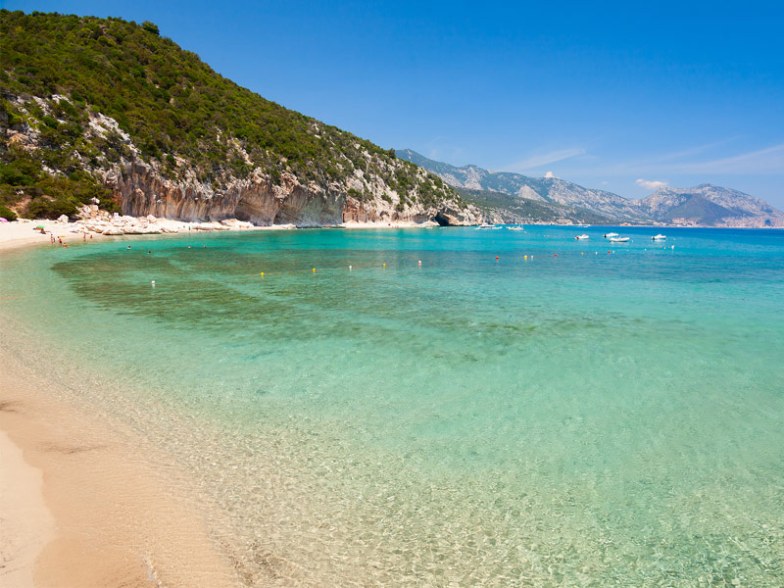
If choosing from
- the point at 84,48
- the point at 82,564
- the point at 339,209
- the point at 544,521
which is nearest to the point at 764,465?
the point at 544,521

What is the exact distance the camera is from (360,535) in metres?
4.67

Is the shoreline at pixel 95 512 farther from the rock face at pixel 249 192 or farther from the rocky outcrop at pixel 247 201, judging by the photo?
the rocky outcrop at pixel 247 201

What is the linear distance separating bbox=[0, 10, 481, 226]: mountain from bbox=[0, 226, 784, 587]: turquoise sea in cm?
4310

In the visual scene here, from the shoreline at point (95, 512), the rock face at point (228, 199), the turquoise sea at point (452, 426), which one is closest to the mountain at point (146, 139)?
the rock face at point (228, 199)

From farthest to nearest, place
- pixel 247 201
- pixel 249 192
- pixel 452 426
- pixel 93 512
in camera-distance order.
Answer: pixel 247 201, pixel 249 192, pixel 452 426, pixel 93 512

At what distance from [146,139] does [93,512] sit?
225 ft

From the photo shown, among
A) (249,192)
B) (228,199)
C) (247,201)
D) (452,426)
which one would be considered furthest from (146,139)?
(452,426)

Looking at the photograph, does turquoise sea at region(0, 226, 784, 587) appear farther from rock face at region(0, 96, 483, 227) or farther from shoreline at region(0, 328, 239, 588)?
rock face at region(0, 96, 483, 227)

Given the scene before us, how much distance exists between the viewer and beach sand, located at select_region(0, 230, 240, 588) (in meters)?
3.96

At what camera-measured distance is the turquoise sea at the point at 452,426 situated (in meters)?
4.49

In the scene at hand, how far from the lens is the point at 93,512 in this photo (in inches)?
189

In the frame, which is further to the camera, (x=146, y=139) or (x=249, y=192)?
(x=249, y=192)

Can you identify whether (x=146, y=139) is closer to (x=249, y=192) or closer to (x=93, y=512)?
(x=249, y=192)

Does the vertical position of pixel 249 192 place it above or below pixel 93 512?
above
